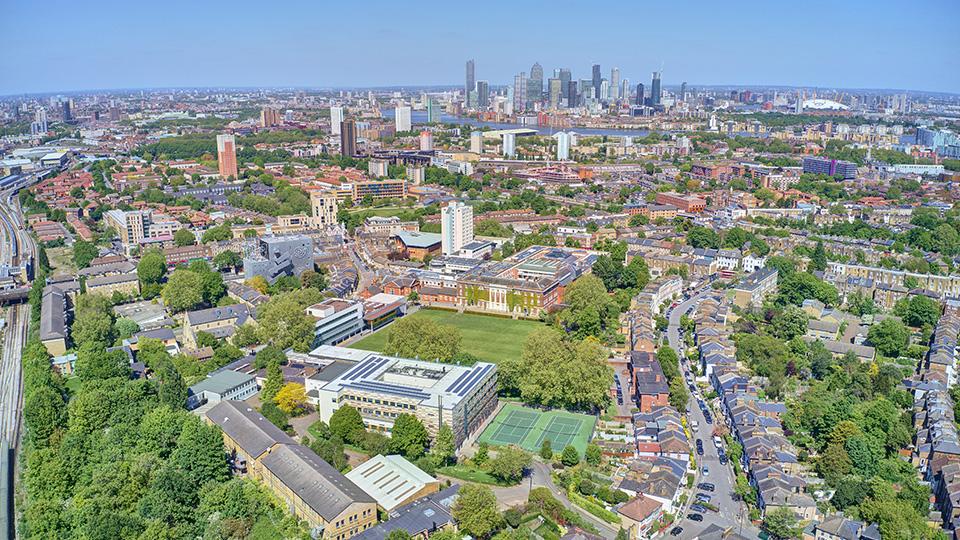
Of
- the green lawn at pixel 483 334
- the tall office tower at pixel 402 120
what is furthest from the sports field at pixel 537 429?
the tall office tower at pixel 402 120

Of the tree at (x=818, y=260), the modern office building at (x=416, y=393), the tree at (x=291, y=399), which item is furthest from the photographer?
the tree at (x=818, y=260)

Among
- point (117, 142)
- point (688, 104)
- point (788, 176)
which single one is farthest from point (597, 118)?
point (117, 142)

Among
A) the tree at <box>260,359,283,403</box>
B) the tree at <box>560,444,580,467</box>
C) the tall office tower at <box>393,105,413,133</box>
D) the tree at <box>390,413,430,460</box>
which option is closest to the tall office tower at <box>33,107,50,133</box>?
the tall office tower at <box>393,105,413,133</box>

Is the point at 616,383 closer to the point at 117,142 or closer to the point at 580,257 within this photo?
the point at 580,257

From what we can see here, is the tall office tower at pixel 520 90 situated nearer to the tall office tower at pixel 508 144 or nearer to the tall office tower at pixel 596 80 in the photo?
the tall office tower at pixel 596 80

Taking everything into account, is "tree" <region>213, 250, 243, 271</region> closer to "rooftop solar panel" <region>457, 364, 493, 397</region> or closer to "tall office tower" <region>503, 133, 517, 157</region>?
"rooftop solar panel" <region>457, 364, 493, 397</region>

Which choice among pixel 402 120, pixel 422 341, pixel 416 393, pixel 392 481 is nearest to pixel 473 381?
pixel 416 393

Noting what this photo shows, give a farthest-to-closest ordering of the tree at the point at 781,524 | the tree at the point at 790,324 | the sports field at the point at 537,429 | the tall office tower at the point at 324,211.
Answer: the tall office tower at the point at 324,211
the tree at the point at 790,324
the sports field at the point at 537,429
the tree at the point at 781,524
